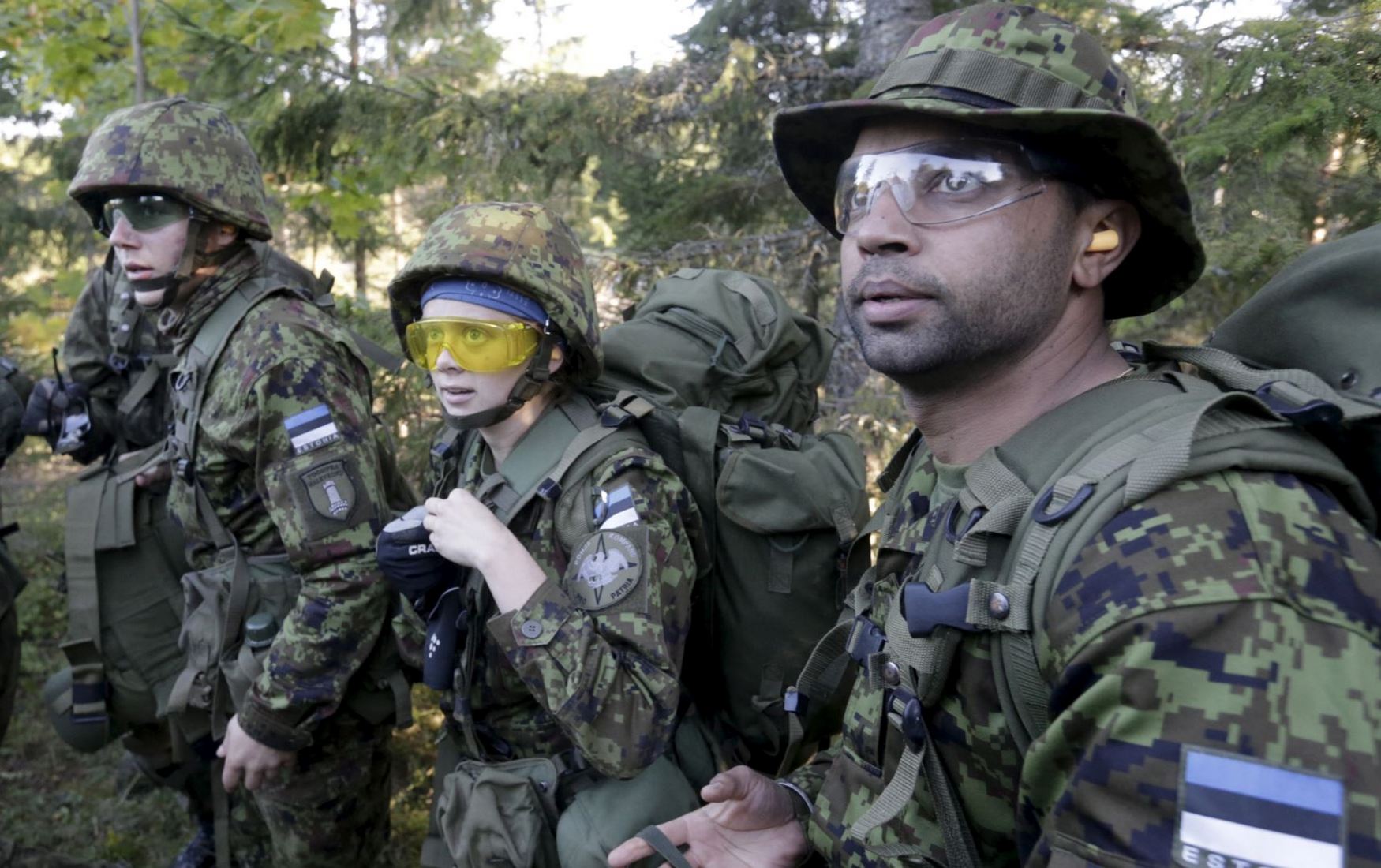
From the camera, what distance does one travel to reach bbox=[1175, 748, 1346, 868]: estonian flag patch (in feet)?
3.78

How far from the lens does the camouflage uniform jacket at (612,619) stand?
2.56 m

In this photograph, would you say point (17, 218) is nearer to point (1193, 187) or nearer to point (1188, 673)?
point (1193, 187)

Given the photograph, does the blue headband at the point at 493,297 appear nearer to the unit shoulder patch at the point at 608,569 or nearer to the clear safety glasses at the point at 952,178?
the unit shoulder patch at the point at 608,569


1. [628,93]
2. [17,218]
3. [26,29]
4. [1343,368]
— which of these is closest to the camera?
[1343,368]

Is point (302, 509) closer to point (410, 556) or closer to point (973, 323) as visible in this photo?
point (410, 556)

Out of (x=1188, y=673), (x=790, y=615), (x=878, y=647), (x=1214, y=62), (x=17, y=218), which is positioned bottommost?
(x=17, y=218)

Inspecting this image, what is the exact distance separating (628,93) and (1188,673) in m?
5.64

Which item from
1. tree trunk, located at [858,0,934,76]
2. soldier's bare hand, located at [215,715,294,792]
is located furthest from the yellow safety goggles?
tree trunk, located at [858,0,934,76]

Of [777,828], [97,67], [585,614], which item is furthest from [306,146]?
[777,828]

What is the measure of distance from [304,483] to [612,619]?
1478mm

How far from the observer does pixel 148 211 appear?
13.0ft

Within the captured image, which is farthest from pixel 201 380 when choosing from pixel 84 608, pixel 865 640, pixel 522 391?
pixel 865 640

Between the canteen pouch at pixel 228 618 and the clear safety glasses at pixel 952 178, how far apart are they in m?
2.90

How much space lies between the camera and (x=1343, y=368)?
1.60m
